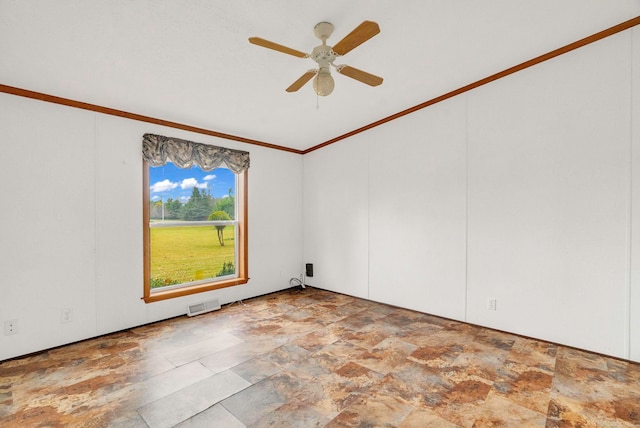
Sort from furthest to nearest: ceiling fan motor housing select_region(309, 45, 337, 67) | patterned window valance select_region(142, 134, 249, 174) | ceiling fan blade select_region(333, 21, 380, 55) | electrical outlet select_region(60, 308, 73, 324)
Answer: patterned window valance select_region(142, 134, 249, 174) → electrical outlet select_region(60, 308, 73, 324) → ceiling fan motor housing select_region(309, 45, 337, 67) → ceiling fan blade select_region(333, 21, 380, 55)

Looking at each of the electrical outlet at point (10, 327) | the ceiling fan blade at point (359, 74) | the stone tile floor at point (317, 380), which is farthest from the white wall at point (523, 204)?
the electrical outlet at point (10, 327)

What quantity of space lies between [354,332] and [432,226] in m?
1.72

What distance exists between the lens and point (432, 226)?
12.6ft

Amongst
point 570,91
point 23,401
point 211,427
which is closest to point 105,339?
point 23,401

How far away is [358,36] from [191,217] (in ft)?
10.6

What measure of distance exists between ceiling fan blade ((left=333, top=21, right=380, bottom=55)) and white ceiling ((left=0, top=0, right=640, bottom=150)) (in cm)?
38

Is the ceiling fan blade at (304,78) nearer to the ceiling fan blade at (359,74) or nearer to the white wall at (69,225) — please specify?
the ceiling fan blade at (359,74)

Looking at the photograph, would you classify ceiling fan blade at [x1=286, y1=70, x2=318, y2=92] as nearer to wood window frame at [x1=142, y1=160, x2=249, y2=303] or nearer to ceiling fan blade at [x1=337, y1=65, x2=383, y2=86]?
ceiling fan blade at [x1=337, y1=65, x2=383, y2=86]

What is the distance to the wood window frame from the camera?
11.5ft

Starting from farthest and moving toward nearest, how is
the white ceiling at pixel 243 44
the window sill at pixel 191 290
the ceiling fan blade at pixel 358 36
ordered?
the window sill at pixel 191 290, the white ceiling at pixel 243 44, the ceiling fan blade at pixel 358 36

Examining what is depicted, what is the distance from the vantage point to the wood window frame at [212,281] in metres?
3.51

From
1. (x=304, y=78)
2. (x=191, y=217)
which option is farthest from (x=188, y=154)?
(x=304, y=78)

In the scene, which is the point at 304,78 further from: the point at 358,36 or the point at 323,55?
the point at 358,36

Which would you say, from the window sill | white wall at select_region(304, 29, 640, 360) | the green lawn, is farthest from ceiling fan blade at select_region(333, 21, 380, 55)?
the window sill
